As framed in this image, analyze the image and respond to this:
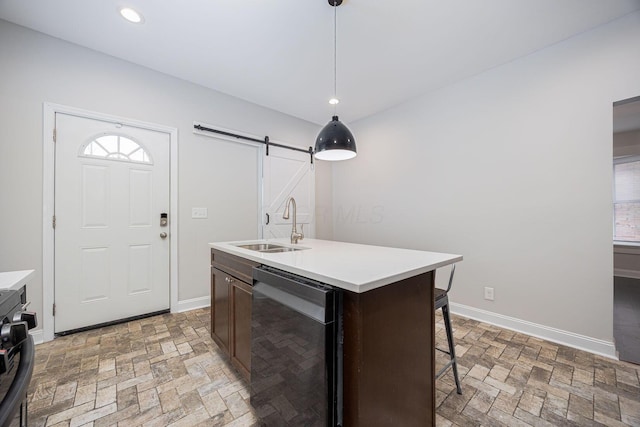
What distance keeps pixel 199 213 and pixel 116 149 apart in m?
1.05

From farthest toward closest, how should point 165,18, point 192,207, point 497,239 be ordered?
point 192,207, point 497,239, point 165,18

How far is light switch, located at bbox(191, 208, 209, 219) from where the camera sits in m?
3.11

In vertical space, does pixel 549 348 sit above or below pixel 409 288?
below

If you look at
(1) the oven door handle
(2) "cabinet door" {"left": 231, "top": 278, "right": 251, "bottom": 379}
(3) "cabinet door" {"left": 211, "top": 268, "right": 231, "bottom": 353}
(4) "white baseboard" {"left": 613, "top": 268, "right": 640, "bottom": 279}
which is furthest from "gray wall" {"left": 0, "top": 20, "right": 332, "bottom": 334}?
(4) "white baseboard" {"left": 613, "top": 268, "right": 640, "bottom": 279}

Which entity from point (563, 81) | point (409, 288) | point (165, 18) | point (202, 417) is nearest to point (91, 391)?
point (202, 417)

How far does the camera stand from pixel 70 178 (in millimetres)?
2412

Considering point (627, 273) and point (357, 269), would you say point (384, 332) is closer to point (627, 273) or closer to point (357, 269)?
point (357, 269)

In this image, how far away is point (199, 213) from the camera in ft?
10.4

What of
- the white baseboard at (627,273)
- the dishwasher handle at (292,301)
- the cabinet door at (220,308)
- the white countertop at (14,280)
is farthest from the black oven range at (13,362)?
the white baseboard at (627,273)

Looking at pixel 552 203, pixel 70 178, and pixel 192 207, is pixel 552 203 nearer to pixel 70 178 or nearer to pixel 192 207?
pixel 192 207

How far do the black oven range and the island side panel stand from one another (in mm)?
902

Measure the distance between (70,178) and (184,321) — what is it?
5.83 feet

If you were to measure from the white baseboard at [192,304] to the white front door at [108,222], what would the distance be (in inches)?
6.5

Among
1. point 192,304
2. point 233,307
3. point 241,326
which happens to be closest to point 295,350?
point 241,326
